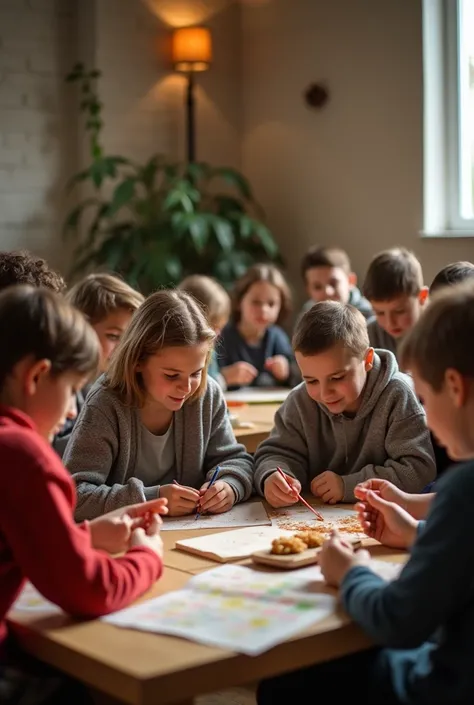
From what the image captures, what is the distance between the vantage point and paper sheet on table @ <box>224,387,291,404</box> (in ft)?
13.3

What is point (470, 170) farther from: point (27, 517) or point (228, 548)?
point (27, 517)

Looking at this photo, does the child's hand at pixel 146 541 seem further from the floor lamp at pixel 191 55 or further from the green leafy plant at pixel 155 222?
the floor lamp at pixel 191 55

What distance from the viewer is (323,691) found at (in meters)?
1.94

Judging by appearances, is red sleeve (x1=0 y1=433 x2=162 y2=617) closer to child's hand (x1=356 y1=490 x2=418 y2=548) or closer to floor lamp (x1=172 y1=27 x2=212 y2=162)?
child's hand (x1=356 y1=490 x2=418 y2=548)

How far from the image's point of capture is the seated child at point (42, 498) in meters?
1.61

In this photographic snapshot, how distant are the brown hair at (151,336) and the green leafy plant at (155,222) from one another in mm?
2801

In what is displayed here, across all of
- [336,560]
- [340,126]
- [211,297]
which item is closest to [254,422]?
[211,297]

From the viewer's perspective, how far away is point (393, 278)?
3.59 metres

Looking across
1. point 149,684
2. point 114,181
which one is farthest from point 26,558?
point 114,181

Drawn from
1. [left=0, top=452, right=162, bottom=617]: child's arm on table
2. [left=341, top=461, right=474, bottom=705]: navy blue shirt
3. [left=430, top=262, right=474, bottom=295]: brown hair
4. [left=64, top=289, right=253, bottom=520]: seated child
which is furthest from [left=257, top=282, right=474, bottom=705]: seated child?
[left=430, top=262, right=474, bottom=295]: brown hair

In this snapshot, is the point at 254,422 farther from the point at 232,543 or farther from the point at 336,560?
the point at 336,560

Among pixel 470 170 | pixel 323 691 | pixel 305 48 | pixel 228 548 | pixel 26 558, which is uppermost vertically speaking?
pixel 305 48

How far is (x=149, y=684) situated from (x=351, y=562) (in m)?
0.48

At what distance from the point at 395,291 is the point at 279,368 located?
1166 millimetres
